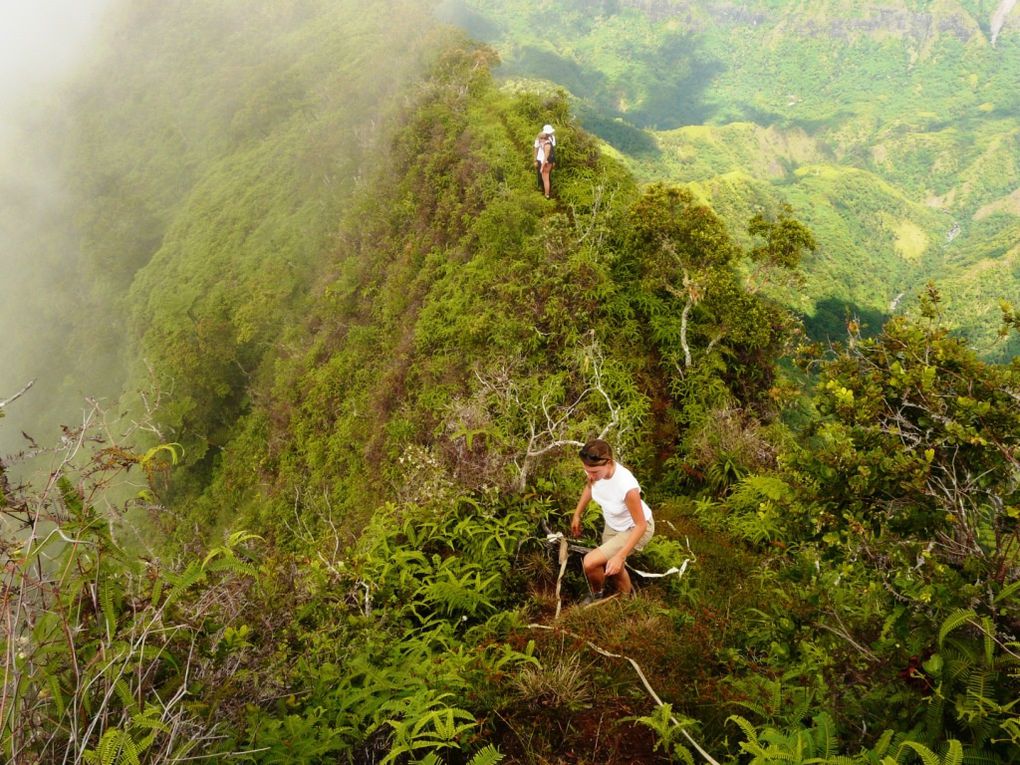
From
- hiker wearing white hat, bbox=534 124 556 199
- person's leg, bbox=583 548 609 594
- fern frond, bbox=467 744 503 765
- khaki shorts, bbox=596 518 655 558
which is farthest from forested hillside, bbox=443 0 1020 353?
fern frond, bbox=467 744 503 765

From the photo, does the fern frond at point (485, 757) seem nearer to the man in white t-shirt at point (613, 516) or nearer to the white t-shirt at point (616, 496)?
the man in white t-shirt at point (613, 516)

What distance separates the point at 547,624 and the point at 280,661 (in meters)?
2.19

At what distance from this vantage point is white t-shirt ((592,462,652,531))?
16.1 ft

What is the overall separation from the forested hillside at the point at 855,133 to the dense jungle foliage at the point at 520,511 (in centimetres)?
2797

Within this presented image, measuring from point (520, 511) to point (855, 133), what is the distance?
187172 millimetres

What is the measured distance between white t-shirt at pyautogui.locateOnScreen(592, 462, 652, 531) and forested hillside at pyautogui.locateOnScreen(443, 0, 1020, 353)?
38.3 m

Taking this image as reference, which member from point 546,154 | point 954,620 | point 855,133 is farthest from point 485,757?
point 855,133

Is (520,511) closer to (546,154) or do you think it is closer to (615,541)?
(615,541)

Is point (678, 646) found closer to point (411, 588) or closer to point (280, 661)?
point (411, 588)

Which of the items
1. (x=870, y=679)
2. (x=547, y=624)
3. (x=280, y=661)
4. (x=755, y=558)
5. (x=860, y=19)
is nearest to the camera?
(x=870, y=679)

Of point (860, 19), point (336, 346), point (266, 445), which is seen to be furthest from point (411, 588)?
point (860, 19)

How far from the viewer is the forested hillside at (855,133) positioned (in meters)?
78.2

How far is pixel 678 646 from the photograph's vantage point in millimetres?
4152

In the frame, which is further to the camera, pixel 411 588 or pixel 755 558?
pixel 755 558
